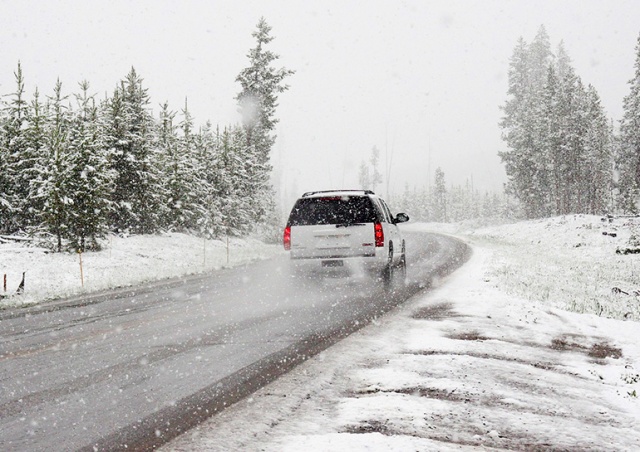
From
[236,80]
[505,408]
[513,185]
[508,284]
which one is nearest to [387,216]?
[508,284]

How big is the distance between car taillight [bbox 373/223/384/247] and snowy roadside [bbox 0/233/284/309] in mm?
6720

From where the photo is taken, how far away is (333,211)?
11836 millimetres

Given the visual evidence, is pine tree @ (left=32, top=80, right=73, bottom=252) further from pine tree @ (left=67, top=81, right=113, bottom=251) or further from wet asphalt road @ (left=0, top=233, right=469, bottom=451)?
wet asphalt road @ (left=0, top=233, right=469, bottom=451)

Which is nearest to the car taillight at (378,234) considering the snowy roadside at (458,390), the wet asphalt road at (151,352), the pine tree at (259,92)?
the wet asphalt road at (151,352)

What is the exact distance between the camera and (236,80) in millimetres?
42031

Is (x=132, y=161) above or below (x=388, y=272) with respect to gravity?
above

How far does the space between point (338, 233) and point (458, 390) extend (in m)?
7.33

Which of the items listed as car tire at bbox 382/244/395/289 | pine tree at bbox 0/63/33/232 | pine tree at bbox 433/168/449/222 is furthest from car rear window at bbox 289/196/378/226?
pine tree at bbox 433/168/449/222

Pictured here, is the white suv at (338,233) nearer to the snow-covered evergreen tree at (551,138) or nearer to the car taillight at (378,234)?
the car taillight at (378,234)

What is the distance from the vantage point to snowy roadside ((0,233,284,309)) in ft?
43.1

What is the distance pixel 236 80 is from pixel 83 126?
23089mm

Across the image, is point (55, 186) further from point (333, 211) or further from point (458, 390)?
point (458, 390)

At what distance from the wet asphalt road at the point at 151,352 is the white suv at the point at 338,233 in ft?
1.94

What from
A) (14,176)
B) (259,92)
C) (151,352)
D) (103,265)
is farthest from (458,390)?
(259,92)
